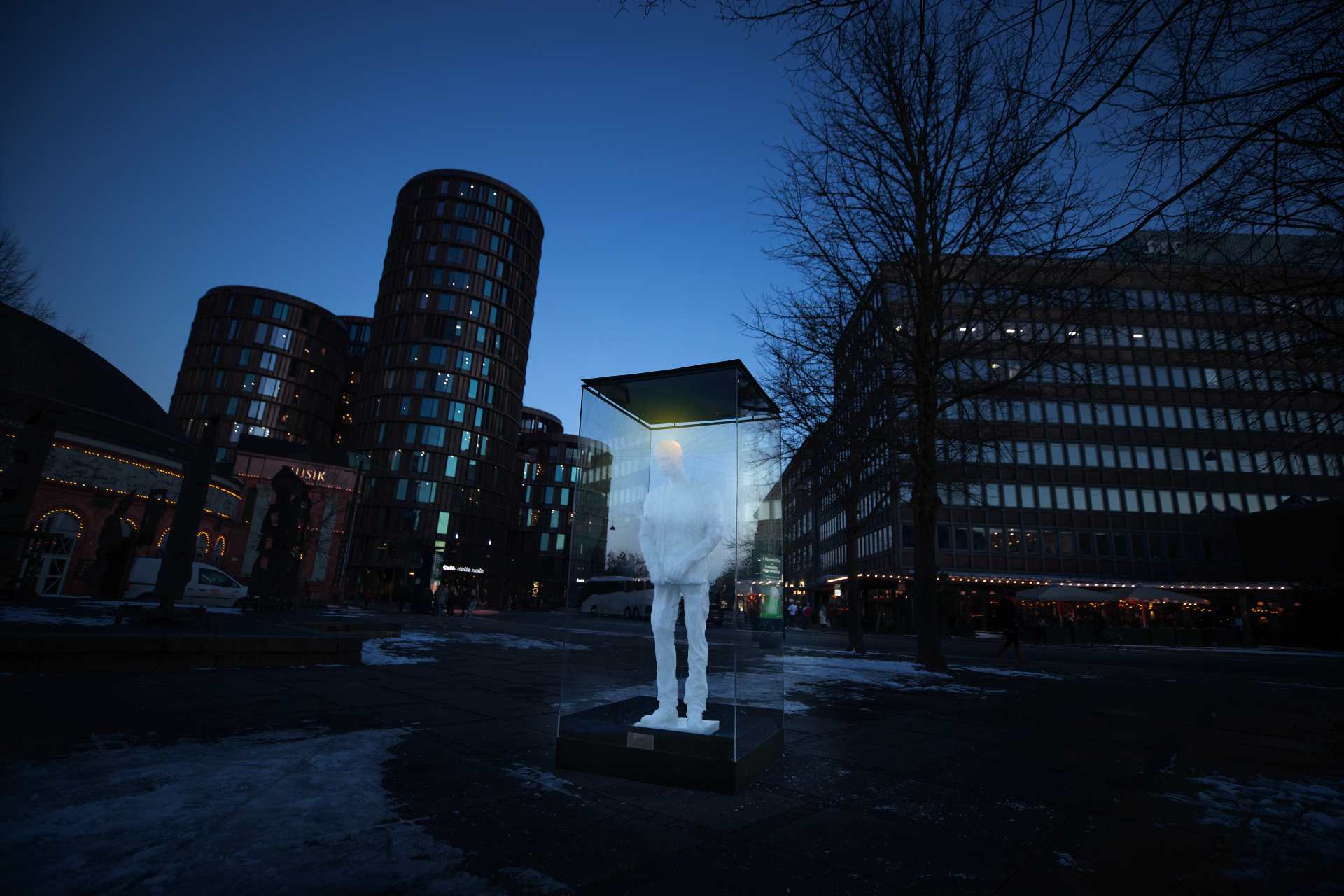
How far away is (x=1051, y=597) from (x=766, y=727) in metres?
26.6

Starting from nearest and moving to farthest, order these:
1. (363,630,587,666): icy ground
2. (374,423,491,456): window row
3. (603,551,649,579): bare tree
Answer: (603,551,649,579): bare tree
(363,630,587,666): icy ground
(374,423,491,456): window row

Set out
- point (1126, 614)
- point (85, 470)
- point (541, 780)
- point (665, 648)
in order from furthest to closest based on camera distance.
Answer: point (1126, 614) → point (85, 470) → point (665, 648) → point (541, 780)

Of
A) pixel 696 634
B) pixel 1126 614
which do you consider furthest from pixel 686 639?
pixel 1126 614

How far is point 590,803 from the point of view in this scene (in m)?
3.18

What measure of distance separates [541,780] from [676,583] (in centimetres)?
152

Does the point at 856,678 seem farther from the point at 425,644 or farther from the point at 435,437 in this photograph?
the point at 435,437

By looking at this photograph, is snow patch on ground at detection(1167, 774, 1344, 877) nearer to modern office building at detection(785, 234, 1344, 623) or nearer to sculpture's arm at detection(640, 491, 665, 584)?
sculpture's arm at detection(640, 491, 665, 584)

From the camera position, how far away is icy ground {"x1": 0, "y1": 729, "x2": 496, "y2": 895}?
2078mm

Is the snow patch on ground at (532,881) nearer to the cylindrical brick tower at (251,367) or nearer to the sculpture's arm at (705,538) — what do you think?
the sculpture's arm at (705,538)

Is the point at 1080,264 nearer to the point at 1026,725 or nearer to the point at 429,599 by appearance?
the point at 1026,725

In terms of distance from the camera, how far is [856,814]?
3.13 m

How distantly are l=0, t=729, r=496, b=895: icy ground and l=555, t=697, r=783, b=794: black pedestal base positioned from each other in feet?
4.07

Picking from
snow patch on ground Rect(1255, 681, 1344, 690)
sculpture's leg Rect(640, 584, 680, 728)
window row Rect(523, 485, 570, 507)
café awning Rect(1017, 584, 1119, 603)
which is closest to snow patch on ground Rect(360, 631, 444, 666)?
sculpture's leg Rect(640, 584, 680, 728)

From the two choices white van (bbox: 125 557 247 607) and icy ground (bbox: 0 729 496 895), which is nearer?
icy ground (bbox: 0 729 496 895)
